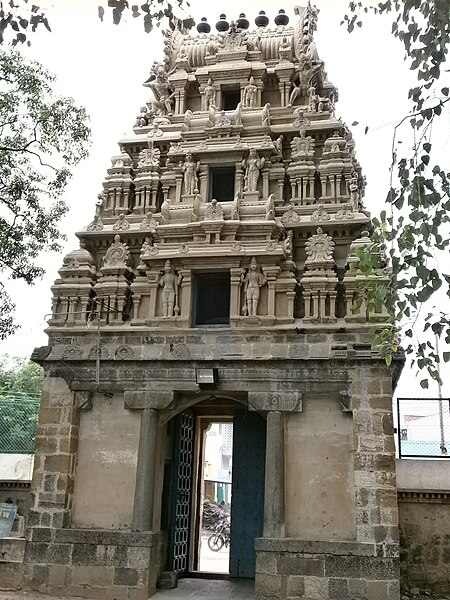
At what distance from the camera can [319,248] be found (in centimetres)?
1205

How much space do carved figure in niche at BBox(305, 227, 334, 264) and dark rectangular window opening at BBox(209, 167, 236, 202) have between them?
8.06 ft

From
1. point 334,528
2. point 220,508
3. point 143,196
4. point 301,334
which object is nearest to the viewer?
point 334,528

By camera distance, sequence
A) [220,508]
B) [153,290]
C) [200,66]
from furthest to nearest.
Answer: [220,508] < [200,66] < [153,290]

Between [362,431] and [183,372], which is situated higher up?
[183,372]

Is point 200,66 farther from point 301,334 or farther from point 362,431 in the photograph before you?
point 362,431

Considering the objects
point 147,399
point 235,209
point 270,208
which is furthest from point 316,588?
point 235,209

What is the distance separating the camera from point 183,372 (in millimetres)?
11492

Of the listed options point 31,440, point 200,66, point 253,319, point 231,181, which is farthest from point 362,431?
point 200,66

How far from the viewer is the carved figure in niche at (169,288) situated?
12.1m

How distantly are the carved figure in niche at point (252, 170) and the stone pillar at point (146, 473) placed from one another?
508 cm

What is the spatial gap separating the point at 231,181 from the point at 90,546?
26.3 ft

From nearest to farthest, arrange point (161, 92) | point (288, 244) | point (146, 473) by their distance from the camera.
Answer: point (146, 473)
point (288, 244)
point (161, 92)

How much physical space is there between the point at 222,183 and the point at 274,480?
262 inches

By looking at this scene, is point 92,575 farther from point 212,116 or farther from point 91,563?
point 212,116
